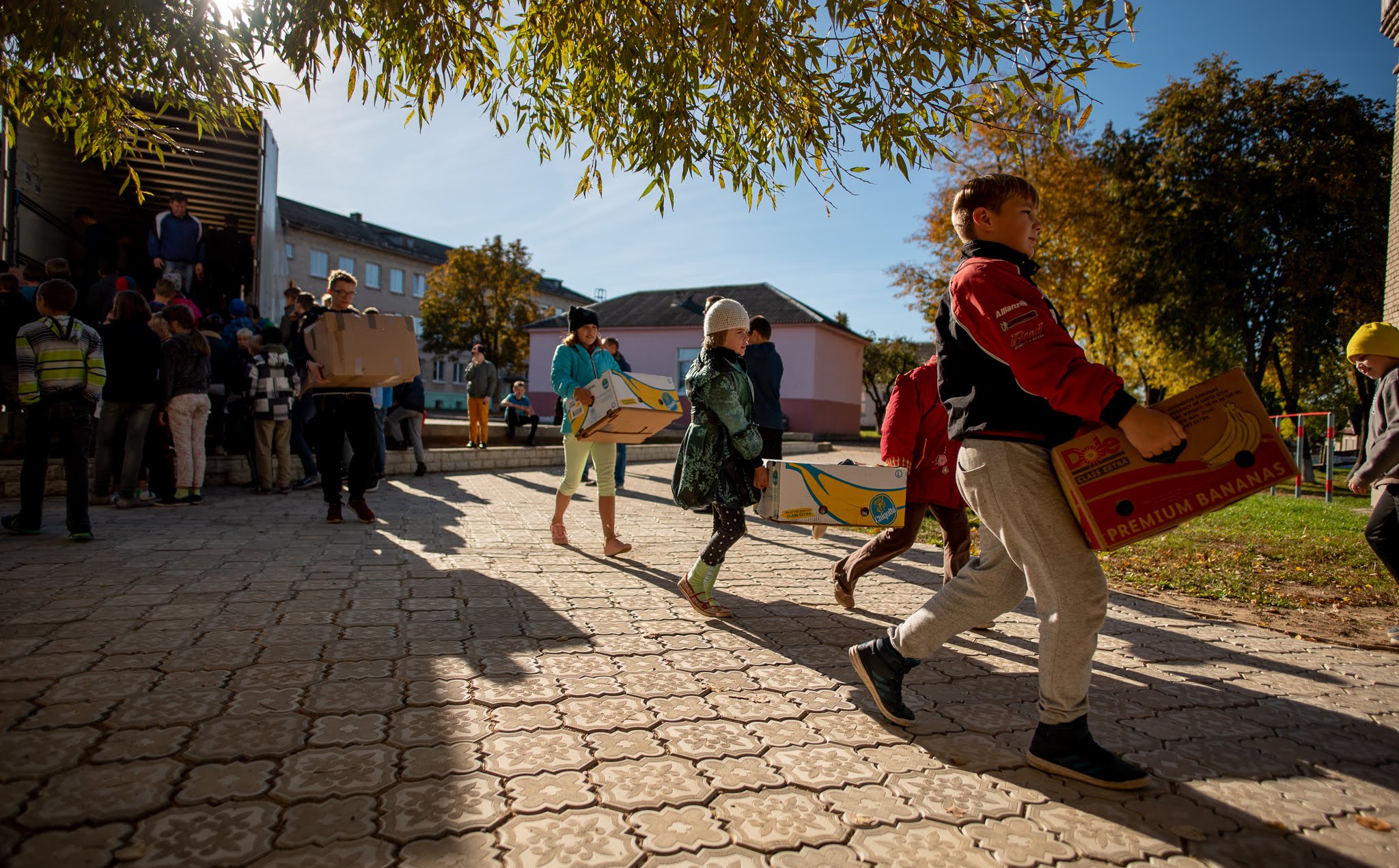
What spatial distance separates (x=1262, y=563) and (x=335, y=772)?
24.8 feet

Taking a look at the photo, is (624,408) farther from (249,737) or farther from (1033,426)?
(1033,426)

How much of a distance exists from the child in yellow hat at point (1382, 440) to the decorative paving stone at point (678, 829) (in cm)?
404

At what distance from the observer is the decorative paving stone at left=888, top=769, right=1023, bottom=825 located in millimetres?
2251

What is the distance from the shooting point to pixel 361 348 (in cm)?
676

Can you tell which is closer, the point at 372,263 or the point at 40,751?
the point at 40,751

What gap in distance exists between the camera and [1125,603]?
5.26 metres

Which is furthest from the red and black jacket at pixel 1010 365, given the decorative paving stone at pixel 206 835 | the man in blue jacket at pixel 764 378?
the man in blue jacket at pixel 764 378

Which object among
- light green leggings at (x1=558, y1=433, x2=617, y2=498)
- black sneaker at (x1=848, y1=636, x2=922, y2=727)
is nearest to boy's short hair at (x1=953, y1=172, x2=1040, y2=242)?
black sneaker at (x1=848, y1=636, x2=922, y2=727)

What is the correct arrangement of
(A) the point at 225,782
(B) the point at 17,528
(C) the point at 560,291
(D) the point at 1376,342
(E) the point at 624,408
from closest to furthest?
(A) the point at 225,782 < (D) the point at 1376,342 < (E) the point at 624,408 < (B) the point at 17,528 < (C) the point at 560,291

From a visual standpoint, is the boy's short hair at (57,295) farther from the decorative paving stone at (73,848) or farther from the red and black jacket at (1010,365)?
the red and black jacket at (1010,365)

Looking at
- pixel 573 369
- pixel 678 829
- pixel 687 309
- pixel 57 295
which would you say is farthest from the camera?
pixel 687 309

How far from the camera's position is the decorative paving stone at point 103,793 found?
2023 millimetres

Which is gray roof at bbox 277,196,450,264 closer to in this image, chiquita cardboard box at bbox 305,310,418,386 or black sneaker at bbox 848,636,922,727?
chiquita cardboard box at bbox 305,310,418,386

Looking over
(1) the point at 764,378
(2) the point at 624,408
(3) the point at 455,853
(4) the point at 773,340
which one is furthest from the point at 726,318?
(4) the point at 773,340
